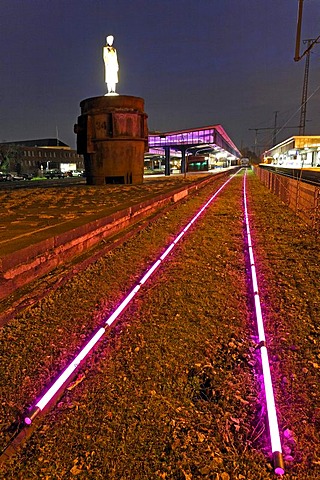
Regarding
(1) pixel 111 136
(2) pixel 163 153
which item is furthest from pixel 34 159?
(1) pixel 111 136

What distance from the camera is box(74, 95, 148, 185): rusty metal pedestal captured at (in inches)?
828

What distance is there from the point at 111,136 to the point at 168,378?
1985 centimetres

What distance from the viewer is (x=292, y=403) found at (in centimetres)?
281

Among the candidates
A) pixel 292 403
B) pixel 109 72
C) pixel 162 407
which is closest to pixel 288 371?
pixel 292 403

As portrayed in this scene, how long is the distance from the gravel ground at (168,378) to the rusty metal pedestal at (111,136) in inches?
Result: 652

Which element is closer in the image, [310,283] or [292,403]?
[292,403]

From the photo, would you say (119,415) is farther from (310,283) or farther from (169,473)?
(310,283)

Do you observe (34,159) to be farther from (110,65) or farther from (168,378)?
(168,378)

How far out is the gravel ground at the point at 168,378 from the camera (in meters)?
2.27

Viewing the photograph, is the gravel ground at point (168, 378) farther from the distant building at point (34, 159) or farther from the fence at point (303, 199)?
the distant building at point (34, 159)

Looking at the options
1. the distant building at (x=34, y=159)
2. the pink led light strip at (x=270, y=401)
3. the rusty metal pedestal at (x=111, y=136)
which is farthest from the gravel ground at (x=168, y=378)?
the distant building at (x=34, y=159)

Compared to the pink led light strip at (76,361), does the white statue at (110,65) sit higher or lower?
higher

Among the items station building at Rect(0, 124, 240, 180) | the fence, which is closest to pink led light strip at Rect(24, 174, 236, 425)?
the fence

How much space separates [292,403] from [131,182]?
820 inches
